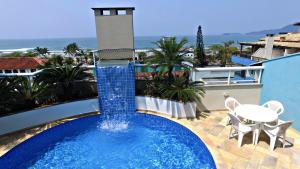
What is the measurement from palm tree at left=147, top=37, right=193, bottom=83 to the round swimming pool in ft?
8.12

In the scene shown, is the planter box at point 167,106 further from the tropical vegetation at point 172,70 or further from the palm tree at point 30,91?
the palm tree at point 30,91

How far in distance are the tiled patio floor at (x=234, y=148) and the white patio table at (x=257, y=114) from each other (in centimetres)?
58

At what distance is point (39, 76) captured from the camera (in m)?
7.41

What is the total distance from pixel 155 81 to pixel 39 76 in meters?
5.05

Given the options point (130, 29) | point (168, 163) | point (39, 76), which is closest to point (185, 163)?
point (168, 163)

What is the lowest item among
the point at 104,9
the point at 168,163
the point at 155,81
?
the point at 168,163

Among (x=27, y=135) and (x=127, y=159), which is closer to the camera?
(x=127, y=159)

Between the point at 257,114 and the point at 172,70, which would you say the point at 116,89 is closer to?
Result: the point at 172,70

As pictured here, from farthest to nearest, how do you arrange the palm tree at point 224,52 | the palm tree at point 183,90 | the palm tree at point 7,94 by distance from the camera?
the palm tree at point 224,52
the palm tree at point 183,90
the palm tree at point 7,94

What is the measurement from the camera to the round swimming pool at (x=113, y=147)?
203 inches

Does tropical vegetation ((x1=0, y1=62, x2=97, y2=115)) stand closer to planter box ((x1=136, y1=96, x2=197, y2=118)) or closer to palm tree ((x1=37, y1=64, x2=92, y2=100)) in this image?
palm tree ((x1=37, y1=64, x2=92, y2=100))

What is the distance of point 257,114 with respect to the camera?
576 centimetres

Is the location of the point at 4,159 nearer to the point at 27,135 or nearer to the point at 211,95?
the point at 27,135

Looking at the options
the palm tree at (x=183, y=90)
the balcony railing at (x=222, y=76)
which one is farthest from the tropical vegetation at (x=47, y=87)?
the balcony railing at (x=222, y=76)
